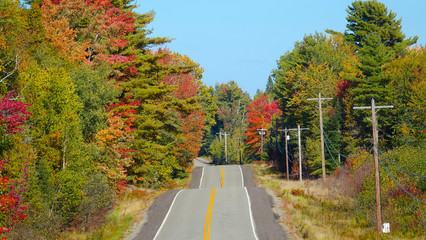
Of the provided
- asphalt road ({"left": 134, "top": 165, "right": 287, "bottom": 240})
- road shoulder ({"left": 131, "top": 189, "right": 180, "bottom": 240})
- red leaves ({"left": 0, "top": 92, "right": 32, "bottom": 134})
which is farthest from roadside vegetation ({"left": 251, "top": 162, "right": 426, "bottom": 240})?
red leaves ({"left": 0, "top": 92, "right": 32, "bottom": 134})

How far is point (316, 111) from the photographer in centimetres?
6875

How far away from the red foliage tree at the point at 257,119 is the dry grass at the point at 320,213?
5675 cm

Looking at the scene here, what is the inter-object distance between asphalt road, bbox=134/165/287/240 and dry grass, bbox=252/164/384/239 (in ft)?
4.35

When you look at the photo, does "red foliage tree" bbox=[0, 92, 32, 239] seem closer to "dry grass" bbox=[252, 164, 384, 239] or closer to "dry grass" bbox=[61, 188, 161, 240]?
"dry grass" bbox=[61, 188, 161, 240]

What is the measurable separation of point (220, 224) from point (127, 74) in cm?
2260

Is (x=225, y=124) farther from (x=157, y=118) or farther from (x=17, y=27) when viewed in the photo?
(x=17, y=27)

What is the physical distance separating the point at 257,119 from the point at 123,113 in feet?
210

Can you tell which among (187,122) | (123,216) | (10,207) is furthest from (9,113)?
(187,122)

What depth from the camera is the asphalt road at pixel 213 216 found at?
3023 centimetres

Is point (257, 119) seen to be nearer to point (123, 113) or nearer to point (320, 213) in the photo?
point (123, 113)

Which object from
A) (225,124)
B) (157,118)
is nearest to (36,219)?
(157,118)

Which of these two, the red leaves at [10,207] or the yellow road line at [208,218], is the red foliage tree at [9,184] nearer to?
the red leaves at [10,207]

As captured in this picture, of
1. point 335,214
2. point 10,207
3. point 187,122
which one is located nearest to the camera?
point 10,207

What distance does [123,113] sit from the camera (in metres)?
46.2
